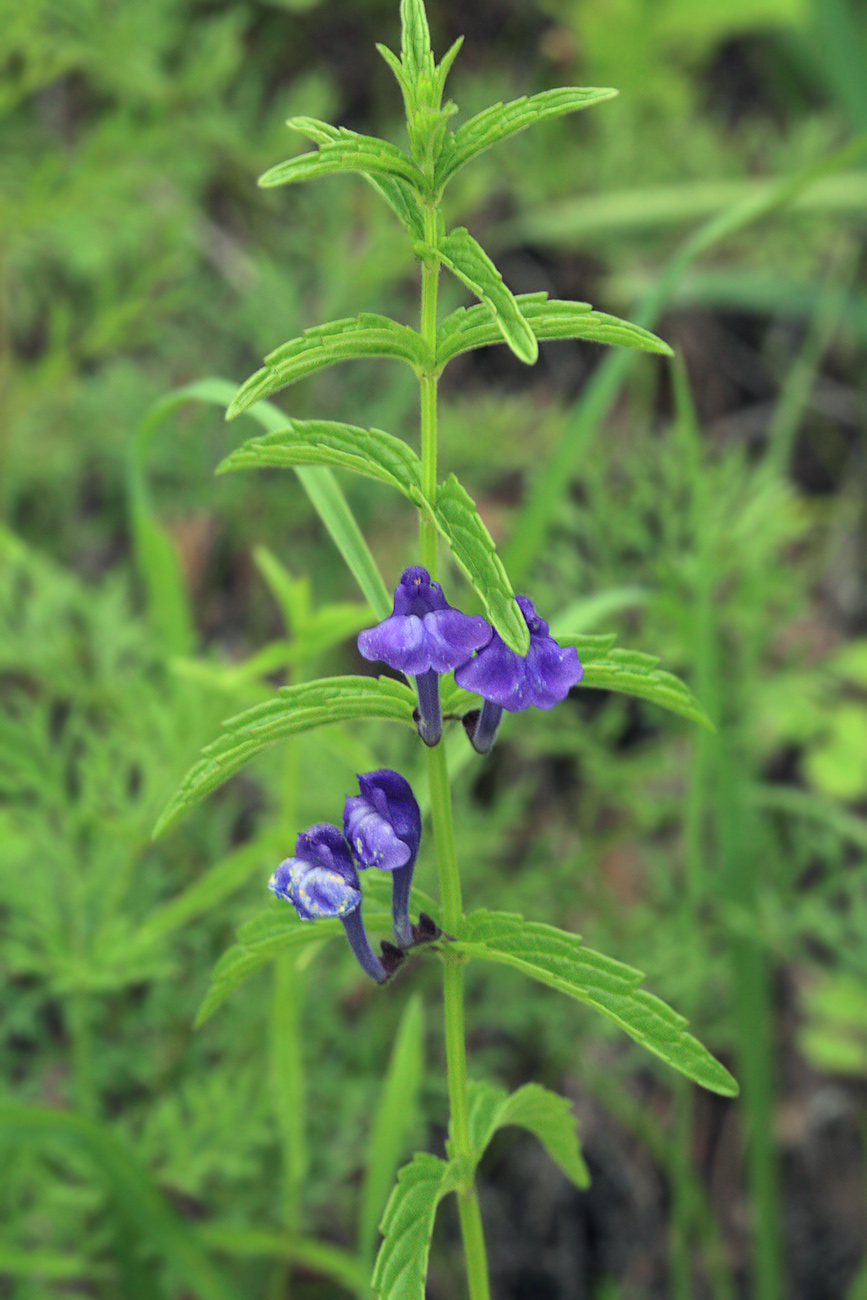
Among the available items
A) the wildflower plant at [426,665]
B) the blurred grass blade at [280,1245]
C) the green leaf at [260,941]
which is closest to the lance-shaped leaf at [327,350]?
the wildflower plant at [426,665]

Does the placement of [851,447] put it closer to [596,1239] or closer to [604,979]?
[596,1239]

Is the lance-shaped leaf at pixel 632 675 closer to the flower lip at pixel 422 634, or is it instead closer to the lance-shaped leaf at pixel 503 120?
the flower lip at pixel 422 634

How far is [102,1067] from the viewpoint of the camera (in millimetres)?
1814

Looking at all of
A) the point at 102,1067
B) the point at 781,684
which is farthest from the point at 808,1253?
the point at 102,1067

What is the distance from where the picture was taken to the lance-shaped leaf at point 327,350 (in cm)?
75

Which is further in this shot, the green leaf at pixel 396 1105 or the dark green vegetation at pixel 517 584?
the dark green vegetation at pixel 517 584

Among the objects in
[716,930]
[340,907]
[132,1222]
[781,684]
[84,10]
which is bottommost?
[132,1222]

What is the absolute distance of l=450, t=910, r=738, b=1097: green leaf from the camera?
2.63ft

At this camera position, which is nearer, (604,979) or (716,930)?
(604,979)

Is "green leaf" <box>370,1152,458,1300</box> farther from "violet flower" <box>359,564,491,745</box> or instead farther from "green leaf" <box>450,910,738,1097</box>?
"violet flower" <box>359,564,491,745</box>

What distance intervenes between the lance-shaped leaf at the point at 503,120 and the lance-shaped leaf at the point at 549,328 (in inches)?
3.7

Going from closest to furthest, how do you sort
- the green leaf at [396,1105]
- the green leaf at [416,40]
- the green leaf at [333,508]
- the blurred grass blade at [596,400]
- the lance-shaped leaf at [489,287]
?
the lance-shaped leaf at [489,287]
the green leaf at [416,40]
the green leaf at [333,508]
the green leaf at [396,1105]
the blurred grass blade at [596,400]

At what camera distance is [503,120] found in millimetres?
782

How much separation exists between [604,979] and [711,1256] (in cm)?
138
